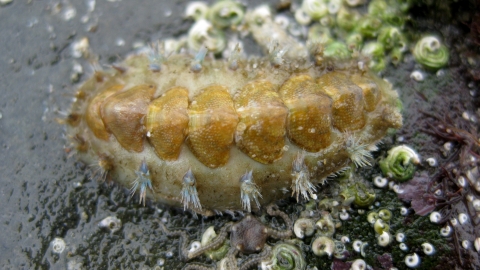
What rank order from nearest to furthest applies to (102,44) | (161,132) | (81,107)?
(161,132), (81,107), (102,44)

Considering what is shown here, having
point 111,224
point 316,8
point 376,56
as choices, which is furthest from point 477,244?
point 111,224

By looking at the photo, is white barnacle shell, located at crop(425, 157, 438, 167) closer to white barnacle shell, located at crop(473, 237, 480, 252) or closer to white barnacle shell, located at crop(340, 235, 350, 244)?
white barnacle shell, located at crop(473, 237, 480, 252)

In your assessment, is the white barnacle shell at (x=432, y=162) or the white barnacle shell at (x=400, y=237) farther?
the white barnacle shell at (x=432, y=162)

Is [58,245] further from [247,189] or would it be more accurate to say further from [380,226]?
[380,226]

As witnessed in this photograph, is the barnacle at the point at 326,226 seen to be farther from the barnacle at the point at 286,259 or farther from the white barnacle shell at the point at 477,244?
the white barnacle shell at the point at 477,244

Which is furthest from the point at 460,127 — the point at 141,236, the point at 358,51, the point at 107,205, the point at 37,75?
the point at 37,75

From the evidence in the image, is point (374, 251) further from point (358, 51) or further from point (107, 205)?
point (107, 205)

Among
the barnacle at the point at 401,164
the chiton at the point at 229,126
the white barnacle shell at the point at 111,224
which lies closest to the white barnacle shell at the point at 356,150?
the chiton at the point at 229,126
